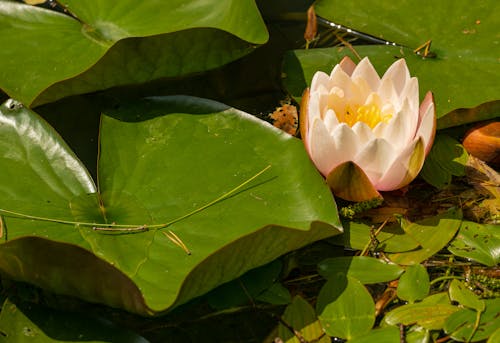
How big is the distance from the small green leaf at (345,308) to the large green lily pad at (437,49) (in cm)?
77

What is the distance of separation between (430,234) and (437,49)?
0.84 meters

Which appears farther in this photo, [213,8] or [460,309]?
[213,8]

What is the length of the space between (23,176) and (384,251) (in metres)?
1.18

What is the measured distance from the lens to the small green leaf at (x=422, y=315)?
195cm

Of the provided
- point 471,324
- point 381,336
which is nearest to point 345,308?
point 381,336

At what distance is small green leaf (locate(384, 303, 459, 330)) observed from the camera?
1.95 metres

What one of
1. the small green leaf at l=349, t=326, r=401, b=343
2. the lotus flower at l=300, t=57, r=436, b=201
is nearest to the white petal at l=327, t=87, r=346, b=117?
the lotus flower at l=300, t=57, r=436, b=201

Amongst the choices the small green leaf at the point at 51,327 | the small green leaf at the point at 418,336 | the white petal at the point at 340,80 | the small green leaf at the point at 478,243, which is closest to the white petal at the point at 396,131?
the white petal at the point at 340,80

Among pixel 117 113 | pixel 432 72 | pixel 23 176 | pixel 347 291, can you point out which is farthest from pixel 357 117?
pixel 23 176

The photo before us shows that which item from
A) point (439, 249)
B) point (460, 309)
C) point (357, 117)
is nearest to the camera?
point (460, 309)

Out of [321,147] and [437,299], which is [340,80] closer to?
[321,147]

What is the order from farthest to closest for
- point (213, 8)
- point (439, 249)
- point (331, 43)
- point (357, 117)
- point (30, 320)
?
point (331, 43)
point (213, 8)
point (357, 117)
point (439, 249)
point (30, 320)

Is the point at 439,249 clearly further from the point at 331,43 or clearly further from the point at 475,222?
the point at 331,43

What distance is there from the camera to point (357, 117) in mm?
2307
